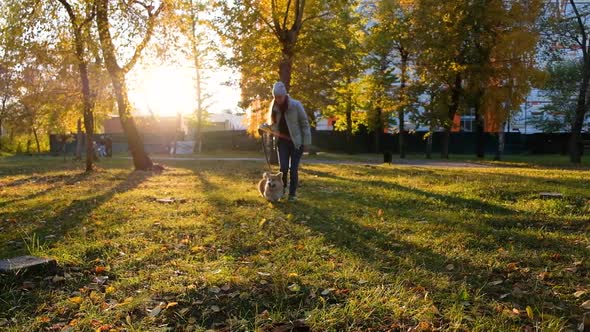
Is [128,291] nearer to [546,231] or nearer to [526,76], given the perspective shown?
[546,231]

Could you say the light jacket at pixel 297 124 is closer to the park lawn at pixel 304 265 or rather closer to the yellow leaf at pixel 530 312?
the park lawn at pixel 304 265

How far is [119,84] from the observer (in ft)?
46.2

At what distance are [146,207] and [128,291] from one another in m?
4.13

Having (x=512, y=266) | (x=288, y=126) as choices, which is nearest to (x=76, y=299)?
(x=512, y=266)

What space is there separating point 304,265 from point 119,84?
38.0 feet

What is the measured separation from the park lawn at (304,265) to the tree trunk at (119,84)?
606 cm

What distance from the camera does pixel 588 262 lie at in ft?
13.9

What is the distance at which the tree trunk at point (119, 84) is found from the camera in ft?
41.1

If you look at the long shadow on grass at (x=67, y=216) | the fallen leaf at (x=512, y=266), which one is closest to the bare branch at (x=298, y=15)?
the long shadow on grass at (x=67, y=216)

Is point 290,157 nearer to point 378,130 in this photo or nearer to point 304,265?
point 304,265

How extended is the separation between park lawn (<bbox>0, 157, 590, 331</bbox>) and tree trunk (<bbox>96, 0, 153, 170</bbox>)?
19.9 ft

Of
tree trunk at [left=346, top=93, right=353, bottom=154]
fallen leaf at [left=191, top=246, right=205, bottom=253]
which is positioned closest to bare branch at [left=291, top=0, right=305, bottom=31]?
fallen leaf at [left=191, top=246, right=205, bottom=253]

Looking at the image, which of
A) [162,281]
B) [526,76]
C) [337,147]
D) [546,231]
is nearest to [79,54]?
[162,281]

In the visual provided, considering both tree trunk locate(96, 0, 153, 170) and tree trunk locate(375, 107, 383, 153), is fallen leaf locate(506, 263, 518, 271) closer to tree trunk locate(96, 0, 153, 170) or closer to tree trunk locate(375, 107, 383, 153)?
tree trunk locate(96, 0, 153, 170)
